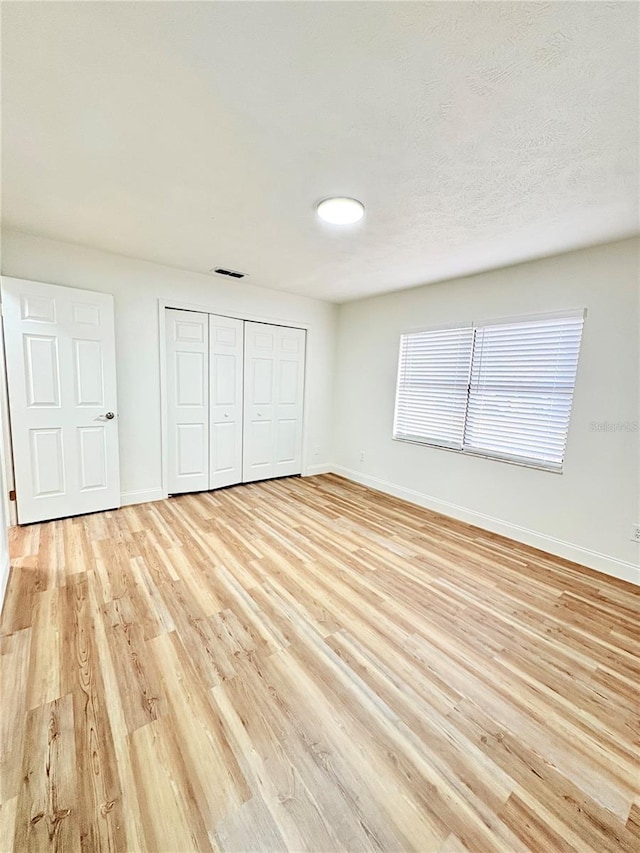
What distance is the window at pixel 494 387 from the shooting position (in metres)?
2.83

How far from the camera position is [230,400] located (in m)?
4.16

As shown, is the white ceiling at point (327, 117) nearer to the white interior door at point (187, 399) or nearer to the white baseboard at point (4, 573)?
the white interior door at point (187, 399)

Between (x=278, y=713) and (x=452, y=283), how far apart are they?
375 cm

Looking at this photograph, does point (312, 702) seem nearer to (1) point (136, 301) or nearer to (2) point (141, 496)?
(2) point (141, 496)

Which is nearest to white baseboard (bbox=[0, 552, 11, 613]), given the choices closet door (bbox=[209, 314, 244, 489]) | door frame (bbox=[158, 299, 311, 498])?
door frame (bbox=[158, 299, 311, 498])

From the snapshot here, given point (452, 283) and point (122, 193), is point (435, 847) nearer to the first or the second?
point (122, 193)

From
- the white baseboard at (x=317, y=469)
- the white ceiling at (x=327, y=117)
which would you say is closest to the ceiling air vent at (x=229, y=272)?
the white ceiling at (x=327, y=117)

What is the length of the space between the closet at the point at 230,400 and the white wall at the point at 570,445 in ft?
4.79

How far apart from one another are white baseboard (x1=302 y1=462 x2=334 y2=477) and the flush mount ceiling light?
3.41 meters

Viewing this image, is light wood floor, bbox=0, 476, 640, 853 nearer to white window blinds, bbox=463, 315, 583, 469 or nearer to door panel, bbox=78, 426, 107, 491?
door panel, bbox=78, 426, 107, 491

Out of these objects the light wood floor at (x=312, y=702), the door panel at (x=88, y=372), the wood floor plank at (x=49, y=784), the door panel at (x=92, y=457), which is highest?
the door panel at (x=88, y=372)

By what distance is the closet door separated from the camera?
13.0 feet

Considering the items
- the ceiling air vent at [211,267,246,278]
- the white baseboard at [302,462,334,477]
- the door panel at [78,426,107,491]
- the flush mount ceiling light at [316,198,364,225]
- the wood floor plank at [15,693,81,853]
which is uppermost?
the ceiling air vent at [211,267,246,278]

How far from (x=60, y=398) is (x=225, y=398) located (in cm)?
160
